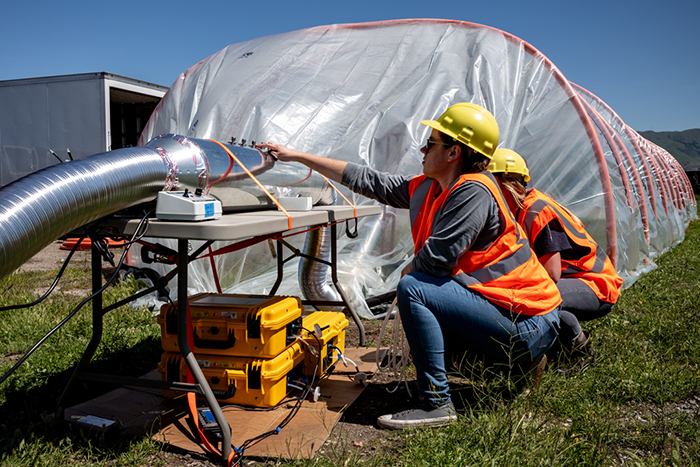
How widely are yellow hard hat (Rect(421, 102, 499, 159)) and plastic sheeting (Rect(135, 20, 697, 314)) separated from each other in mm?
2670

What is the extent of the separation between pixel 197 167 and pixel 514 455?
198 centimetres

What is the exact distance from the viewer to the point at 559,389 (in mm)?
2941

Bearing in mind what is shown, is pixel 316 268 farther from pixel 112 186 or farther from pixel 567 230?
pixel 112 186

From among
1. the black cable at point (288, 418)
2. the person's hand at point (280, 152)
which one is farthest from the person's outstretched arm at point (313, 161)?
the black cable at point (288, 418)

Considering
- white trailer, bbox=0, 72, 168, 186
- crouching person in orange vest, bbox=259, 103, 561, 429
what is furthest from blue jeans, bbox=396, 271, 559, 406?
white trailer, bbox=0, 72, 168, 186

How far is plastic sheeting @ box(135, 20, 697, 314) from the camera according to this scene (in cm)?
576

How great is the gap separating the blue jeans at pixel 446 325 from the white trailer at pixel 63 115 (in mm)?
9161

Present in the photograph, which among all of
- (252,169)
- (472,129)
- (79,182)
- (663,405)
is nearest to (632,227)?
(663,405)

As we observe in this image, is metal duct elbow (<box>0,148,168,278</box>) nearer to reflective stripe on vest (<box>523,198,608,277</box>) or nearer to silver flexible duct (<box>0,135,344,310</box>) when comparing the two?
silver flexible duct (<box>0,135,344,310</box>)

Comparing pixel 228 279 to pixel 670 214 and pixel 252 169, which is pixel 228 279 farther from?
pixel 670 214

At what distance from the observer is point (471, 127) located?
2.73 meters

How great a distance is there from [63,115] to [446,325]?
10.6 meters

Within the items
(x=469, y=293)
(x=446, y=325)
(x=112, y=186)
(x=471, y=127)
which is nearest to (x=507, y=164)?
(x=471, y=127)

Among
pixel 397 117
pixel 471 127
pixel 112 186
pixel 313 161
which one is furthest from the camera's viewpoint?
pixel 397 117
